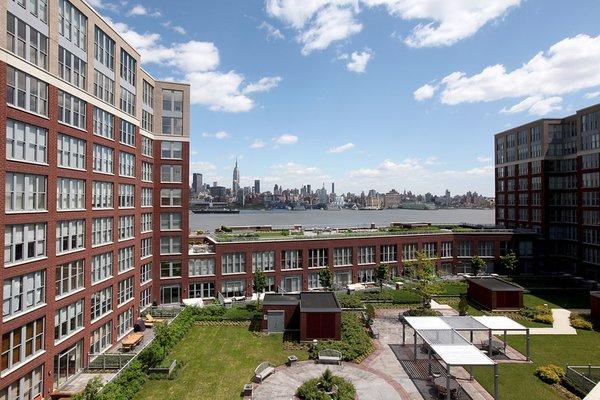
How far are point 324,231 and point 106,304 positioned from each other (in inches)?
1557

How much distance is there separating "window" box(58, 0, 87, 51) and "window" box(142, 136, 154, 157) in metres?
15.7

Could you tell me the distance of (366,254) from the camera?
61.1 m

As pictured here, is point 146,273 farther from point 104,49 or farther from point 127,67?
point 104,49

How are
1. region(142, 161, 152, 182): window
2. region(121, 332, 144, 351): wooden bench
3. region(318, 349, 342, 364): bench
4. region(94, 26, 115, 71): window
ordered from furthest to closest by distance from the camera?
region(142, 161, 152, 182): window < region(121, 332, 144, 351): wooden bench < region(94, 26, 115, 71): window < region(318, 349, 342, 364): bench

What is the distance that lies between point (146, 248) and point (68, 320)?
18.3m

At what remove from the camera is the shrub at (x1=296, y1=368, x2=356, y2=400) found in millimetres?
24188

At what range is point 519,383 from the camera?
1072 inches

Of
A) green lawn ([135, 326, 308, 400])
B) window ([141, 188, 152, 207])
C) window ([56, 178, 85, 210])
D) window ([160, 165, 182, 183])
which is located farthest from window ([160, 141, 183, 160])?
green lawn ([135, 326, 308, 400])

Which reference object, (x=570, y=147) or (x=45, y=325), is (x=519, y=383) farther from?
(x=570, y=147)

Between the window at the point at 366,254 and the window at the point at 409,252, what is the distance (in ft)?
19.3

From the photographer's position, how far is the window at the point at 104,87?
33.0m

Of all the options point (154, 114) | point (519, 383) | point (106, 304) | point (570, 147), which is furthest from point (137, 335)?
point (570, 147)

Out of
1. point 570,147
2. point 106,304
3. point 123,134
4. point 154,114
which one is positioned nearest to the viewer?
point 106,304

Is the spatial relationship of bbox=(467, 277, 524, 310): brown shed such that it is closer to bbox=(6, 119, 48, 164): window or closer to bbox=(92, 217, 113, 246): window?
bbox=(92, 217, 113, 246): window
